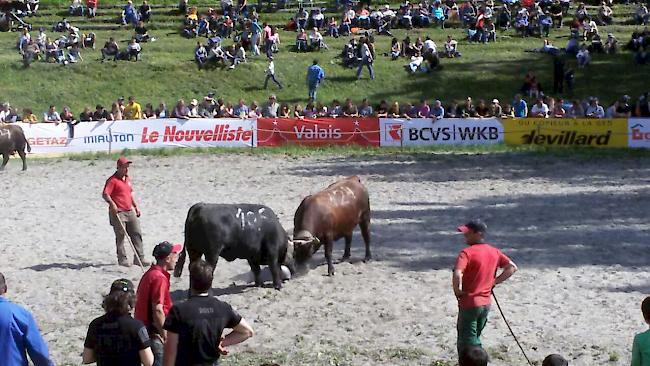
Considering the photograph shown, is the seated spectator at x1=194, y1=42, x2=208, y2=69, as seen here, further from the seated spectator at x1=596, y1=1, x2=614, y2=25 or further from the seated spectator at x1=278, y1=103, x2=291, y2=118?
the seated spectator at x1=596, y1=1, x2=614, y2=25

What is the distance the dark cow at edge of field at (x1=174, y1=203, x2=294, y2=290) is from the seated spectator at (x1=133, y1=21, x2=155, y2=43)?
28.6 metres

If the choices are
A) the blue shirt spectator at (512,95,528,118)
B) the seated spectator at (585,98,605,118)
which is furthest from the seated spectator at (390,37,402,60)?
the seated spectator at (585,98,605,118)

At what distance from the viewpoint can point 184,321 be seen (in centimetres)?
848

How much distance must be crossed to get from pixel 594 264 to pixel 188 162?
14.0 metres

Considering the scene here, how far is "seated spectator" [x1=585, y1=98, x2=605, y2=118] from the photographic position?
32375 millimetres

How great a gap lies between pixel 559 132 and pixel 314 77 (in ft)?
30.8

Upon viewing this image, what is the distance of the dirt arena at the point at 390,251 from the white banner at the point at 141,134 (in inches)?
63.6

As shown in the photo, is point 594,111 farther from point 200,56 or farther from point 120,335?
point 120,335

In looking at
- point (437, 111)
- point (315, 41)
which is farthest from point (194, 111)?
point (315, 41)

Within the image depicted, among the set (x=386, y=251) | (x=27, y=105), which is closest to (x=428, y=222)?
(x=386, y=251)

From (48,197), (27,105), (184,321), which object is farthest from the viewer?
(27,105)

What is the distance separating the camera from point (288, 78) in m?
40.5

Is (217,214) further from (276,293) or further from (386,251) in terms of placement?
(386,251)

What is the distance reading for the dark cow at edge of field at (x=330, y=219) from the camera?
1669cm
